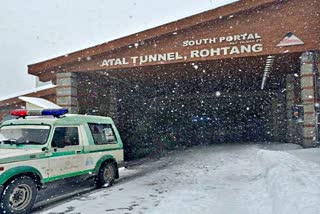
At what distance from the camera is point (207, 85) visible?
2436 cm

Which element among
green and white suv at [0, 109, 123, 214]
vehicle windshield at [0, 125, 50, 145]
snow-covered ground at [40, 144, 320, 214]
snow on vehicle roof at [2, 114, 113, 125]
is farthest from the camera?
snow on vehicle roof at [2, 114, 113, 125]

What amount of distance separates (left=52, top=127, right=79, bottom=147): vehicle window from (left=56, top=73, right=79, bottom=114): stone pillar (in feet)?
26.4

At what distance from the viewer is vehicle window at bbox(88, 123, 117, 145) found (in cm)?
895

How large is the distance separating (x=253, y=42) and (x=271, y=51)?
851mm

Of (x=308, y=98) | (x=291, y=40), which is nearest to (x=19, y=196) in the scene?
(x=291, y=40)

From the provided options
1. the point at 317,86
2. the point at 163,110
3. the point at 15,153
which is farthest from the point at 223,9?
the point at 163,110

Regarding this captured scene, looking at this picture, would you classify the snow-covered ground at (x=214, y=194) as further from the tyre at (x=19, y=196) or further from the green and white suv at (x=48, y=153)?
the green and white suv at (x=48, y=153)

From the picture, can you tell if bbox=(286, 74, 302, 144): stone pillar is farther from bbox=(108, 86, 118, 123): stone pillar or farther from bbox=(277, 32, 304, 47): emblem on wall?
bbox=(108, 86, 118, 123): stone pillar

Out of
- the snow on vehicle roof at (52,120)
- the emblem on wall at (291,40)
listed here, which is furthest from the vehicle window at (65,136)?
the emblem on wall at (291,40)

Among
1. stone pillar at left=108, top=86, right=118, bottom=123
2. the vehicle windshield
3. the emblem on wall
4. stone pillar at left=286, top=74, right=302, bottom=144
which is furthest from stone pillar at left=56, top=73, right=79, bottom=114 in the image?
stone pillar at left=286, top=74, right=302, bottom=144

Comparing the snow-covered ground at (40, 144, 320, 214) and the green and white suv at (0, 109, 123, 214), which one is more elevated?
the green and white suv at (0, 109, 123, 214)

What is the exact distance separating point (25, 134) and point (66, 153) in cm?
103

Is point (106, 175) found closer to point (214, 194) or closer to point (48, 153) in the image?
point (48, 153)

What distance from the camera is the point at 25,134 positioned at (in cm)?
745
